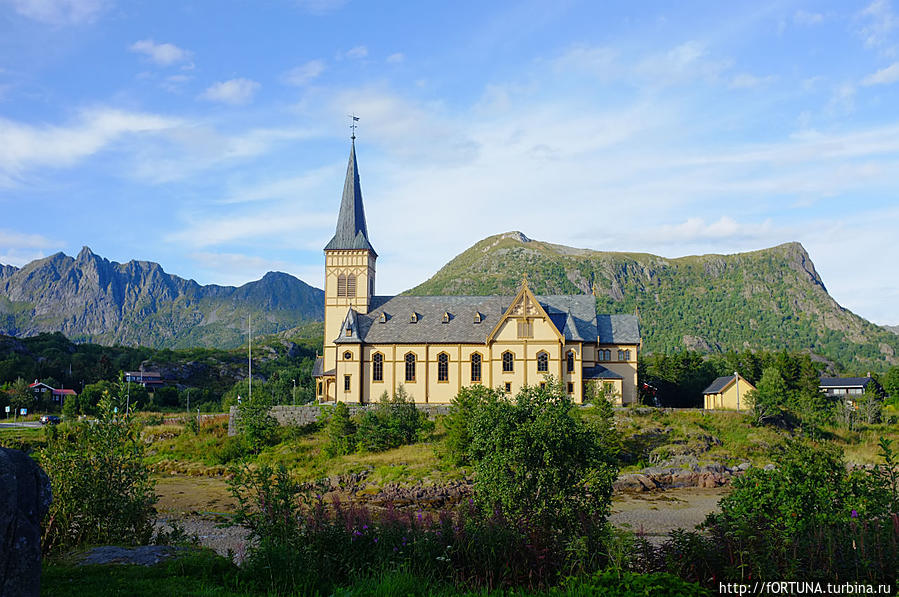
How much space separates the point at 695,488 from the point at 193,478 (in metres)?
37.8

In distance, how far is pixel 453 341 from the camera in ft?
196

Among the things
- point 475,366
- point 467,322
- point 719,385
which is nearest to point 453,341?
point 467,322

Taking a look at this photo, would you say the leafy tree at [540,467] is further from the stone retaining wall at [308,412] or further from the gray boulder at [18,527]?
the stone retaining wall at [308,412]

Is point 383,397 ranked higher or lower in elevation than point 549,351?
lower

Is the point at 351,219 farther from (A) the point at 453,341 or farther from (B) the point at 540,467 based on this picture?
(B) the point at 540,467

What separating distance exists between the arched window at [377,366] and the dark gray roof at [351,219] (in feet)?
38.2

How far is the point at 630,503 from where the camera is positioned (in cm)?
3688

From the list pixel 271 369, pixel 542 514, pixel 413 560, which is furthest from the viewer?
pixel 271 369

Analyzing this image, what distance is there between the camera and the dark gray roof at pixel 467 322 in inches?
2370

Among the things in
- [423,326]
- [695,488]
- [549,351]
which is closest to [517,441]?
[695,488]

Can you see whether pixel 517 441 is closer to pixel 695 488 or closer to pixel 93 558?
pixel 93 558

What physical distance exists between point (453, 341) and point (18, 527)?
53138 millimetres

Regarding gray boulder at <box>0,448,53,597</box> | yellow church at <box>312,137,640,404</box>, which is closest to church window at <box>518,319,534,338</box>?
yellow church at <box>312,137,640,404</box>

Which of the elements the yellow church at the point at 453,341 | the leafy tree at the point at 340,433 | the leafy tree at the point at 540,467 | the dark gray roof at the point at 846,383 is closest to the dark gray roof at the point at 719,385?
the yellow church at the point at 453,341
